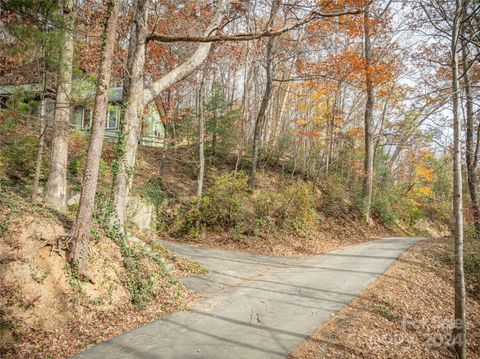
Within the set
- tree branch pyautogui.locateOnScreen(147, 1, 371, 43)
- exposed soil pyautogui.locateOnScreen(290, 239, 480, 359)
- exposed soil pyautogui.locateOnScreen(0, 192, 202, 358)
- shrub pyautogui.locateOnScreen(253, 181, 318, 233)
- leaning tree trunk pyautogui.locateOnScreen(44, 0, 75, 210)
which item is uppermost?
tree branch pyautogui.locateOnScreen(147, 1, 371, 43)

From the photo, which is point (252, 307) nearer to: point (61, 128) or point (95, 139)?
point (95, 139)

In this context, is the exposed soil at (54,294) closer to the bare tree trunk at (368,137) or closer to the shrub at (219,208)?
the shrub at (219,208)

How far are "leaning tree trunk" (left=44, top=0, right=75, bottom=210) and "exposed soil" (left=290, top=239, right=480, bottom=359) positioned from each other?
7844 millimetres

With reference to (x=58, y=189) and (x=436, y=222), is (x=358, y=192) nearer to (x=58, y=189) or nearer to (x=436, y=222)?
(x=436, y=222)

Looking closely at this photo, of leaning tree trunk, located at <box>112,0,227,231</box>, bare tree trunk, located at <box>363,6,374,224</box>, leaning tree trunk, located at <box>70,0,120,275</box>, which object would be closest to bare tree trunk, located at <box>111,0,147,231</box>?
leaning tree trunk, located at <box>112,0,227,231</box>

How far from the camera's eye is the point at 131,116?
24.2 feet

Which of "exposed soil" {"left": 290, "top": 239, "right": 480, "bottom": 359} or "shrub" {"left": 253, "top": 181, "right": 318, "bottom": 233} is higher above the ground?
"shrub" {"left": 253, "top": 181, "right": 318, "bottom": 233}

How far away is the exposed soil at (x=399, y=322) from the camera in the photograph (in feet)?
16.7

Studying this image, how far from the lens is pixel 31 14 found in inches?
274

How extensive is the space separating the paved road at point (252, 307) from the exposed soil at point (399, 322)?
0.32m

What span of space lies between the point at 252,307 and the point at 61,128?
7.37 meters

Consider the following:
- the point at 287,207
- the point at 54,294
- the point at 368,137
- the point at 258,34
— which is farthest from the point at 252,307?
the point at 368,137

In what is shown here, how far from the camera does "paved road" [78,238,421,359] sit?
183 inches

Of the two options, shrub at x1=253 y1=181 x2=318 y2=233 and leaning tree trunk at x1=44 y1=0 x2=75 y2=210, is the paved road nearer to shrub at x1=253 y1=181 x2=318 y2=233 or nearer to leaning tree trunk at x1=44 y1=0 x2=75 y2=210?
shrub at x1=253 y1=181 x2=318 y2=233
